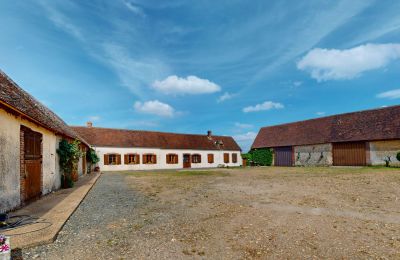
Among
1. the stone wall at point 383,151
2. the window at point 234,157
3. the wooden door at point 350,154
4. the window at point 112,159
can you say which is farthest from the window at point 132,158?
the stone wall at point 383,151

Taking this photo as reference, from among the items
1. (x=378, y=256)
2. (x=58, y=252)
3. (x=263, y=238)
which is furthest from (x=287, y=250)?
(x=58, y=252)

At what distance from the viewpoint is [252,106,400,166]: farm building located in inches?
947

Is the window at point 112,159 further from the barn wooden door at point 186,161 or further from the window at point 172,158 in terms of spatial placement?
the barn wooden door at point 186,161

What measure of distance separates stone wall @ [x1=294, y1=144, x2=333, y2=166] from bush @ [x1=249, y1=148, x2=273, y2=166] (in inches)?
159

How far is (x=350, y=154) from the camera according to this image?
26344mm

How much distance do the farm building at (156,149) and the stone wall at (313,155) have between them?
981 cm

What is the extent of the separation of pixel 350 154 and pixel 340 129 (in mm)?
3300

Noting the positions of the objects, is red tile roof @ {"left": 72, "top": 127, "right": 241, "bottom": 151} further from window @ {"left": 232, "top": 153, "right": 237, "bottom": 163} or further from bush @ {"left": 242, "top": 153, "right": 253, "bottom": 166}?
bush @ {"left": 242, "top": 153, "right": 253, "bottom": 166}

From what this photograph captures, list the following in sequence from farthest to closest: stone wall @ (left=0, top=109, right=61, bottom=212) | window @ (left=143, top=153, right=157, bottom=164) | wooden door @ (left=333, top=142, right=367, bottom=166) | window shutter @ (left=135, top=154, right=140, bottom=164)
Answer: window @ (left=143, top=153, right=157, bottom=164), window shutter @ (left=135, top=154, right=140, bottom=164), wooden door @ (left=333, top=142, right=367, bottom=166), stone wall @ (left=0, top=109, right=61, bottom=212)

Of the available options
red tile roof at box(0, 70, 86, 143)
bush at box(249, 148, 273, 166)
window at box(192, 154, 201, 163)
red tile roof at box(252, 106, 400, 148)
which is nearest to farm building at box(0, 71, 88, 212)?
red tile roof at box(0, 70, 86, 143)

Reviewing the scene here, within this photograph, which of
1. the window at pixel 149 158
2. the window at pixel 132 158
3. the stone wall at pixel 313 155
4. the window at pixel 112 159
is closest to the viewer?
the window at pixel 112 159

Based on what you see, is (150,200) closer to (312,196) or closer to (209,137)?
(312,196)

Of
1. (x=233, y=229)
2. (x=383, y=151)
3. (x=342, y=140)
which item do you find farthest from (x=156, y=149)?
(x=233, y=229)

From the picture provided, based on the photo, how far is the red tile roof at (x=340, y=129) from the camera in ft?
80.7
